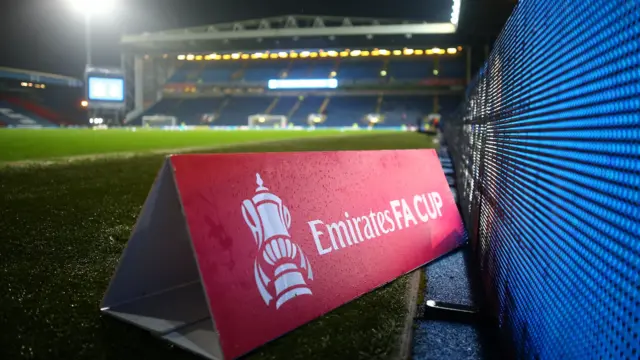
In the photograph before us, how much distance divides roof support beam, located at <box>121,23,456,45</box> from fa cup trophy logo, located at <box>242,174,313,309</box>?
3413cm

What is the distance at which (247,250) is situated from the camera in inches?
74.4

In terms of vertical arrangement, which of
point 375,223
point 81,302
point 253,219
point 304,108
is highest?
point 304,108

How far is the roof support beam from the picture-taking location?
3394 centimetres

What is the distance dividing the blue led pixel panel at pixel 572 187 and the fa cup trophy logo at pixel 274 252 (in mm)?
976

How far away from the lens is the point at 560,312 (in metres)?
1.44

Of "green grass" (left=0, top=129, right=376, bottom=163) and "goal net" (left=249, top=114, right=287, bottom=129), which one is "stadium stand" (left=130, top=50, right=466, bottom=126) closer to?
"goal net" (left=249, top=114, right=287, bottom=129)

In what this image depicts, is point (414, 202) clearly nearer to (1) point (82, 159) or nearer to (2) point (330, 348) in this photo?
(2) point (330, 348)

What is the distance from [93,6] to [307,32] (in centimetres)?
1557

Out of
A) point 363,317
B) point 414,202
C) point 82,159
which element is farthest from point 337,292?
point 82,159

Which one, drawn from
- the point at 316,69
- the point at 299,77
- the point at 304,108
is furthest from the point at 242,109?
the point at 316,69

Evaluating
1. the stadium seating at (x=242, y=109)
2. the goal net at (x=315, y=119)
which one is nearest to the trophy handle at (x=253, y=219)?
the goal net at (x=315, y=119)

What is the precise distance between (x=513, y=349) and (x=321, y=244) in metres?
0.99

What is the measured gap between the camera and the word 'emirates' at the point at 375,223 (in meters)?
2.36

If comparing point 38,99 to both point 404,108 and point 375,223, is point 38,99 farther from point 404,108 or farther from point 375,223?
point 375,223
